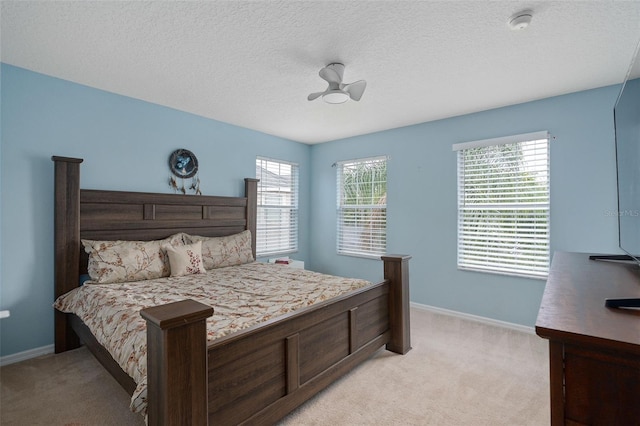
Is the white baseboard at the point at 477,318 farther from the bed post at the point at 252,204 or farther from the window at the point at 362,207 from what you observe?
the bed post at the point at 252,204

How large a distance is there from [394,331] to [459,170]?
219 centimetres

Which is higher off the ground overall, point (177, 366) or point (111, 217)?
point (111, 217)

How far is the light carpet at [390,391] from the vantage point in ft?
6.41

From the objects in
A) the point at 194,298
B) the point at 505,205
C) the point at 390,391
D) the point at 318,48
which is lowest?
the point at 390,391

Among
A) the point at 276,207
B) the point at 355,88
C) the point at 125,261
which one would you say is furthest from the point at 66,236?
the point at 355,88

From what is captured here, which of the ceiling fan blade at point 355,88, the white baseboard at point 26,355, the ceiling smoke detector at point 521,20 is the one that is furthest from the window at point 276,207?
the ceiling smoke detector at point 521,20

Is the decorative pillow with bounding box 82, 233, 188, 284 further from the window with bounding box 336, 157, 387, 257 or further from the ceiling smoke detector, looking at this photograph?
the ceiling smoke detector

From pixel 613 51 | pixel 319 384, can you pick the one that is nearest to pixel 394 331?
pixel 319 384

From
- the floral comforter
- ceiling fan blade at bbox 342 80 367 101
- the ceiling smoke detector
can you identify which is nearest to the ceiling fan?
ceiling fan blade at bbox 342 80 367 101

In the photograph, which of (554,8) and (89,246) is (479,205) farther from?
(89,246)

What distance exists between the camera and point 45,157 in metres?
2.79

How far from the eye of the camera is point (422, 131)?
13.7ft

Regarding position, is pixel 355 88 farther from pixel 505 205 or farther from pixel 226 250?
pixel 226 250

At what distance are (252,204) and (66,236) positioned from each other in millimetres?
2119
